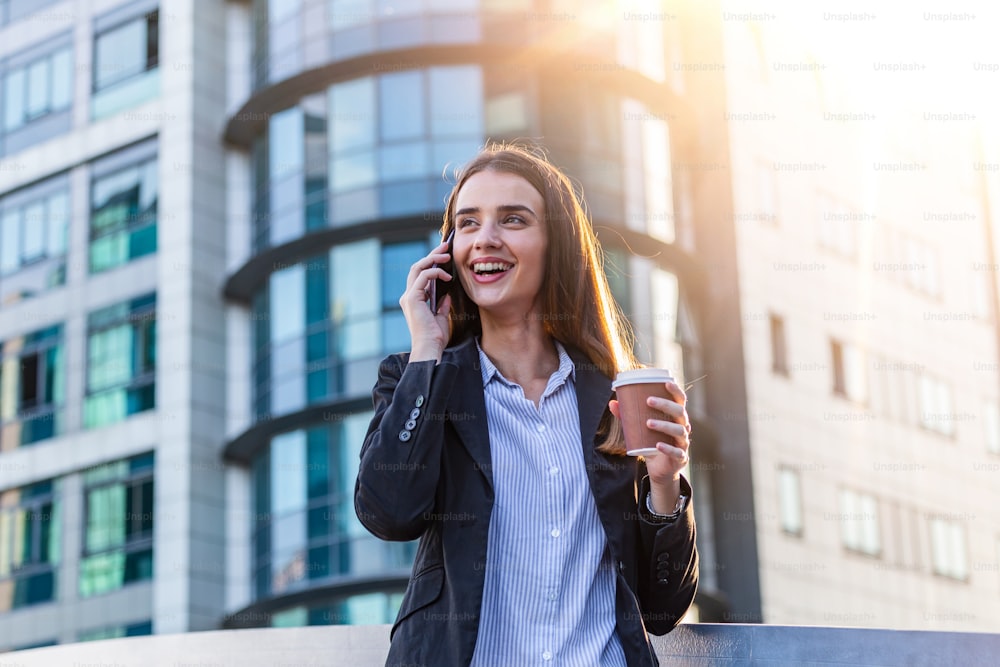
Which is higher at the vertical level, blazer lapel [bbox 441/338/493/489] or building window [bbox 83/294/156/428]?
building window [bbox 83/294/156/428]

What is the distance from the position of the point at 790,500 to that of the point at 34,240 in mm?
14833

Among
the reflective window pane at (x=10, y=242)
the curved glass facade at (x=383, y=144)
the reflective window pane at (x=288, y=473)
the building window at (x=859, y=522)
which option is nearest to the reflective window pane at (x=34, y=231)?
the reflective window pane at (x=10, y=242)

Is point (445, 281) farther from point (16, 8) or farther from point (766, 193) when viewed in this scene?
point (16, 8)

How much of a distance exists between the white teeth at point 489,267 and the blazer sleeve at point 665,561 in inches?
22.2

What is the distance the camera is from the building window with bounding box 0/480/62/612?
2578 cm

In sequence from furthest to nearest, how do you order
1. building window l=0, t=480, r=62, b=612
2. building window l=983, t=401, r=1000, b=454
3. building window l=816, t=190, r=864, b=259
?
building window l=983, t=401, r=1000, b=454, building window l=816, t=190, r=864, b=259, building window l=0, t=480, r=62, b=612

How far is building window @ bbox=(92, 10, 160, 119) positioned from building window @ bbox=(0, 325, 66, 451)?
4302 millimetres

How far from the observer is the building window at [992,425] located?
35406 millimetres

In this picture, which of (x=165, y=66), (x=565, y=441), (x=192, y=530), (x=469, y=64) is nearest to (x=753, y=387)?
(x=469, y=64)

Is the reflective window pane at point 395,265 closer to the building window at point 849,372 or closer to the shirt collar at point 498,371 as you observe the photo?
the building window at point 849,372

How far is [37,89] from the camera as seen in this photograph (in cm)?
2892

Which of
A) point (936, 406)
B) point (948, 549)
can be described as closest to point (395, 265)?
point (936, 406)

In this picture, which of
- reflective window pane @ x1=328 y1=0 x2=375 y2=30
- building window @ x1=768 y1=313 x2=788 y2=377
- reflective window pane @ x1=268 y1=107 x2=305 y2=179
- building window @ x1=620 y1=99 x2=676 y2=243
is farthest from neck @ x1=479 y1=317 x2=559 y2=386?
building window @ x1=768 y1=313 x2=788 y2=377

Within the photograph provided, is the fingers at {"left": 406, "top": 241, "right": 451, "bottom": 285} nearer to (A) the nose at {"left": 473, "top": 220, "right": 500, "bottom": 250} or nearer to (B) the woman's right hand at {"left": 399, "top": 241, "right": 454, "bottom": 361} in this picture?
(B) the woman's right hand at {"left": 399, "top": 241, "right": 454, "bottom": 361}
